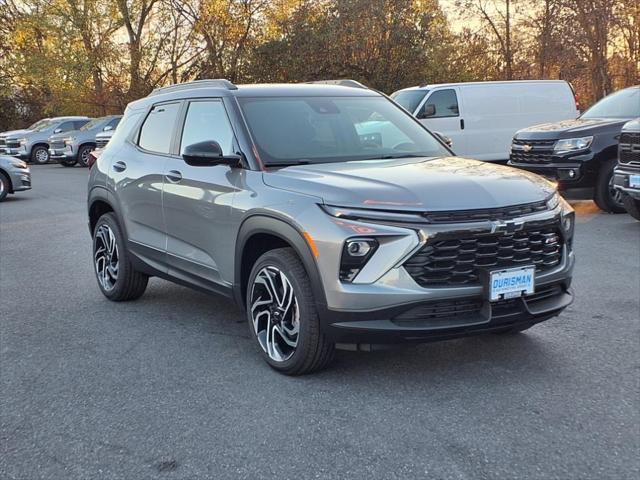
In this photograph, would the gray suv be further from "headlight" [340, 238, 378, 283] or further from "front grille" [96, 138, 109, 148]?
"front grille" [96, 138, 109, 148]

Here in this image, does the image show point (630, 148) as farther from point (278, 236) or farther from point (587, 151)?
point (278, 236)

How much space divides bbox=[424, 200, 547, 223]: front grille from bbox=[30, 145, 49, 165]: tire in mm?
28608

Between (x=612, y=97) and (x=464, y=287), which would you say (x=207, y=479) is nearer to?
(x=464, y=287)

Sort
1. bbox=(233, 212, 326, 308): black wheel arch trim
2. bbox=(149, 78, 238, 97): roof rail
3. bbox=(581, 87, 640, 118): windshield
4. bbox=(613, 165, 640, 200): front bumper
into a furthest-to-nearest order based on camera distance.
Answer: bbox=(581, 87, 640, 118): windshield → bbox=(613, 165, 640, 200): front bumper → bbox=(149, 78, 238, 97): roof rail → bbox=(233, 212, 326, 308): black wheel arch trim

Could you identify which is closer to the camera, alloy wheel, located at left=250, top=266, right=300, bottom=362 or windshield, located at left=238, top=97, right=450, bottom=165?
alloy wheel, located at left=250, top=266, right=300, bottom=362

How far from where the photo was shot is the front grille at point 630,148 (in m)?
8.30

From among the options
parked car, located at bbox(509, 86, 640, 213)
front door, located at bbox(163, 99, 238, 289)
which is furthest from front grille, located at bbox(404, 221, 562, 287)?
parked car, located at bbox(509, 86, 640, 213)

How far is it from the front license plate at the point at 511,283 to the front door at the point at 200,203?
1703 millimetres

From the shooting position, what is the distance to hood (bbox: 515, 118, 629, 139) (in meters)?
10.4

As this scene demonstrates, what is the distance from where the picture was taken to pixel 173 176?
206 inches

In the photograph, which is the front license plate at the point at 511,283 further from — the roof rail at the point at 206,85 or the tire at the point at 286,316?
the roof rail at the point at 206,85

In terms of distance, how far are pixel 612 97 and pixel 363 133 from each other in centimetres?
772

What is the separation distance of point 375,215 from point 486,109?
12.9 metres

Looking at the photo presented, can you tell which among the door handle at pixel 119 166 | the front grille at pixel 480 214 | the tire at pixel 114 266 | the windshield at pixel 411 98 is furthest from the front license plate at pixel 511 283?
the windshield at pixel 411 98
